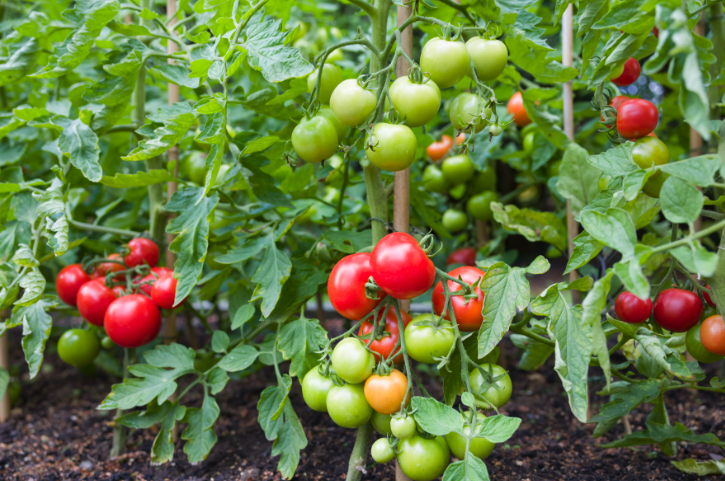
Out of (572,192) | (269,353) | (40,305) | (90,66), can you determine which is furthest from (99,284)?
(572,192)

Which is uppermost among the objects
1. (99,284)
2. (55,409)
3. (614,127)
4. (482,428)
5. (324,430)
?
(614,127)

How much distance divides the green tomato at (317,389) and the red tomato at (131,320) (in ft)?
1.23

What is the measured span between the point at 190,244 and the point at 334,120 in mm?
305

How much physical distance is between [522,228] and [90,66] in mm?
1042

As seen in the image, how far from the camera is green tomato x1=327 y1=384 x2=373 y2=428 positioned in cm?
70

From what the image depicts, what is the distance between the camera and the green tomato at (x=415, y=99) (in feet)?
2.19

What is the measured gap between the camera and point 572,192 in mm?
913

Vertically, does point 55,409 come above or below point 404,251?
below

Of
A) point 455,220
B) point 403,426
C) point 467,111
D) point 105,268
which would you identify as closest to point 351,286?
point 403,426

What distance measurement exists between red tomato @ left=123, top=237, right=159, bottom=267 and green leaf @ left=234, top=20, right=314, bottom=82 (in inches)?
22.0

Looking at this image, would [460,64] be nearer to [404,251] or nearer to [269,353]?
[404,251]

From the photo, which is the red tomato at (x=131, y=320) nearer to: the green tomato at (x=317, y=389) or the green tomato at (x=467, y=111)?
the green tomato at (x=317, y=389)

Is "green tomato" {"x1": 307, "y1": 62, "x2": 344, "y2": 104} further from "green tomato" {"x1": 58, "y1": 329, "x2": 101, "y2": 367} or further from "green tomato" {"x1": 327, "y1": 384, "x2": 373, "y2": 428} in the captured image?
"green tomato" {"x1": 58, "y1": 329, "x2": 101, "y2": 367}

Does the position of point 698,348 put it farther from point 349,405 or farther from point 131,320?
point 131,320
